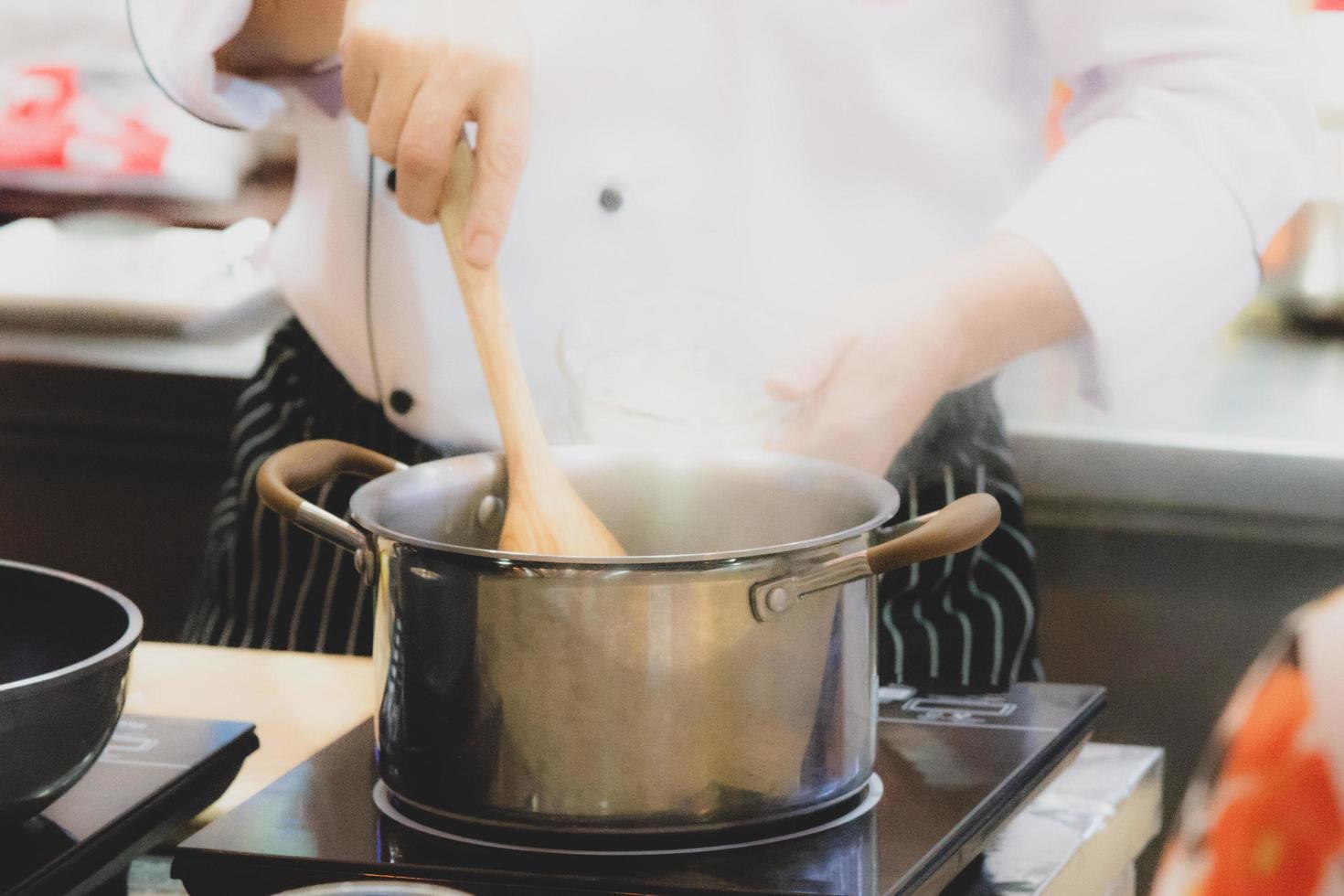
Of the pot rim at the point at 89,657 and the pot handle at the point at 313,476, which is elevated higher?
the pot handle at the point at 313,476

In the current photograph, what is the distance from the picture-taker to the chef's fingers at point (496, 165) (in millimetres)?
821

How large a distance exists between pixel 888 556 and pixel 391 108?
16.6 inches

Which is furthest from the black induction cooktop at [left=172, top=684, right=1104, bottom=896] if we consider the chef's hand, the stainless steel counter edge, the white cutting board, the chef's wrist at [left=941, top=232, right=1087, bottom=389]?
the white cutting board

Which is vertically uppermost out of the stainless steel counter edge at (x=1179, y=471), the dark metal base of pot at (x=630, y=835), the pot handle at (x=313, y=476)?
the pot handle at (x=313, y=476)

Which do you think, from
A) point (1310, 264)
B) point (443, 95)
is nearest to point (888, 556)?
point (443, 95)

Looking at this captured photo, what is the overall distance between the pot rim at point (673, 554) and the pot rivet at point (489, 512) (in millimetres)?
20

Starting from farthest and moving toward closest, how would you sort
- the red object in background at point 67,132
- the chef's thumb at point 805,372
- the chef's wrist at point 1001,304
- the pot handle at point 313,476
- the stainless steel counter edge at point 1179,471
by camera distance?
1. the red object in background at point 67,132
2. the stainless steel counter edge at point 1179,471
3. the chef's wrist at point 1001,304
4. the chef's thumb at point 805,372
5. the pot handle at point 313,476

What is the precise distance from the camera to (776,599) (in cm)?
58

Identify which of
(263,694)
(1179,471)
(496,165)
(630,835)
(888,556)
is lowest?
(1179,471)

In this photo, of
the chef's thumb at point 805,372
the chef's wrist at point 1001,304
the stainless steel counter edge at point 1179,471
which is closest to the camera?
the chef's thumb at point 805,372

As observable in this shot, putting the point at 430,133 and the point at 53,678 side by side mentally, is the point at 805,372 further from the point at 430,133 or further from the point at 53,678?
the point at 53,678

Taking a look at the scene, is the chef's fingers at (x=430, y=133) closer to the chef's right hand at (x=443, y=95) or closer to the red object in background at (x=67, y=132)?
the chef's right hand at (x=443, y=95)

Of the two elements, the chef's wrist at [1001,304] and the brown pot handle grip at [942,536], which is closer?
the brown pot handle grip at [942,536]

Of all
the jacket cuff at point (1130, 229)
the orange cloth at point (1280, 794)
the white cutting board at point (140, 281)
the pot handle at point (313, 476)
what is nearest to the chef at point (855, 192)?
the jacket cuff at point (1130, 229)
